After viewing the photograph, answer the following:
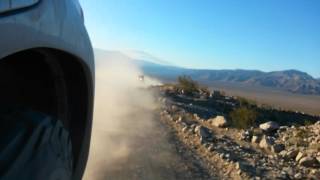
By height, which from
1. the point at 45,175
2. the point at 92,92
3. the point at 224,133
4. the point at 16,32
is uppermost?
the point at 16,32

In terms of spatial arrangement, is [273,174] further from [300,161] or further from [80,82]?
[80,82]

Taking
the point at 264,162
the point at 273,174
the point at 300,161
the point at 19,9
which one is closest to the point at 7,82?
the point at 19,9

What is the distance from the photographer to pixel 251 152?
33.7ft

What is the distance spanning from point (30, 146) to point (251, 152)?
809 centimetres

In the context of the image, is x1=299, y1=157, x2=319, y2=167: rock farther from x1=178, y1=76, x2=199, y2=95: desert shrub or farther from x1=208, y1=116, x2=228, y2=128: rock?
x1=178, y1=76, x2=199, y2=95: desert shrub

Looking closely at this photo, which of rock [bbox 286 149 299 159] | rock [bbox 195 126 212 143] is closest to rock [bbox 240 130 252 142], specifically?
rock [bbox 195 126 212 143]

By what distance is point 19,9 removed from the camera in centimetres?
217

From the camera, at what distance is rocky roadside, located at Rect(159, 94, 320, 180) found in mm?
8445

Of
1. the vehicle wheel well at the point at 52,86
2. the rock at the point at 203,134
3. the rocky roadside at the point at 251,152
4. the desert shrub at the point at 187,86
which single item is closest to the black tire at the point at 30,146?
the vehicle wheel well at the point at 52,86

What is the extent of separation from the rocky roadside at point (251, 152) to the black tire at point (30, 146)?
526 cm

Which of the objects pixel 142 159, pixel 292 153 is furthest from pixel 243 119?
pixel 142 159

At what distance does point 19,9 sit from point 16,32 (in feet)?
0.40

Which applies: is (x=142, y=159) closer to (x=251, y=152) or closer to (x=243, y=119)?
(x=251, y=152)

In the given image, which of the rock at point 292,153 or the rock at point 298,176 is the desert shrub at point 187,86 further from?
the rock at point 298,176
